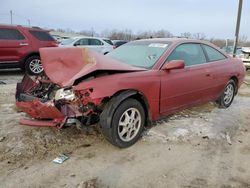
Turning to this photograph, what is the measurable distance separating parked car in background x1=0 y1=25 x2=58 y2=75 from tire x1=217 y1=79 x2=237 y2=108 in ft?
22.4

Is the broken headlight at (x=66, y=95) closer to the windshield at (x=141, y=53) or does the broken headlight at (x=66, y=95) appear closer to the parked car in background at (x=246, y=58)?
the windshield at (x=141, y=53)

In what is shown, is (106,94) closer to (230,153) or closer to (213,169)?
(213,169)

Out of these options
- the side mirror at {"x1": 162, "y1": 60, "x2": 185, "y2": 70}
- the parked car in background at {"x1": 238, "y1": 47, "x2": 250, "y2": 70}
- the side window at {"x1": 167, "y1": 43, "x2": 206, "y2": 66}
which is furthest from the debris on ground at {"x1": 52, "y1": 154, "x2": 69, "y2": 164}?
the parked car in background at {"x1": 238, "y1": 47, "x2": 250, "y2": 70}

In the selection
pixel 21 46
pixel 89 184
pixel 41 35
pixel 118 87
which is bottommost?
pixel 89 184

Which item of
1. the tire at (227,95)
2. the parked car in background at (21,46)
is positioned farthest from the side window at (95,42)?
the tire at (227,95)

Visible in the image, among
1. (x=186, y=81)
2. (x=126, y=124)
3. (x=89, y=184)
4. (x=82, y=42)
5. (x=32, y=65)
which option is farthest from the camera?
(x=82, y=42)

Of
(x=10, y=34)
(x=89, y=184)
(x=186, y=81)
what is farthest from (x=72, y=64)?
(x=10, y=34)

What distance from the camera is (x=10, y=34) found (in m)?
10.1

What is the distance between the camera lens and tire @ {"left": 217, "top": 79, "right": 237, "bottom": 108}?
20.7 feet

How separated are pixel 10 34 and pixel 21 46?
0.54 m

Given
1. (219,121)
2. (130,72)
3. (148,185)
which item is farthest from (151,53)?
(148,185)

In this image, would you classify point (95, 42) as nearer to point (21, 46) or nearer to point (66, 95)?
point (21, 46)

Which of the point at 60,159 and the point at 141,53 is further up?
the point at 141,53

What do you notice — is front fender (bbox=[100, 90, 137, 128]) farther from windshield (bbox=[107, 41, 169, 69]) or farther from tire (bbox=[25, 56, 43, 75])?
tire (bbox=[25, 56, 43, 75])
